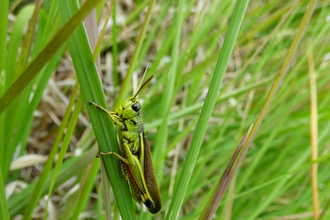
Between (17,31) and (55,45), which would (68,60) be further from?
(55,45)

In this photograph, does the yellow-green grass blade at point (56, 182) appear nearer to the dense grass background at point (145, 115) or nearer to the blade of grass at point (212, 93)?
the dense grass background at point (145, 115)

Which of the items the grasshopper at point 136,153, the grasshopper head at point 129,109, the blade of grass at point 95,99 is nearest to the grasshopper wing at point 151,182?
the grasshopper at point 136,153

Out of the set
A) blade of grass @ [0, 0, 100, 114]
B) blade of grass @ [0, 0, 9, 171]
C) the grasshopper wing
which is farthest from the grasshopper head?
blade of grass @ [0, 0, 100, 114]

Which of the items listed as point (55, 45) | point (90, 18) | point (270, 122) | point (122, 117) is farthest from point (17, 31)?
point (270, 122)

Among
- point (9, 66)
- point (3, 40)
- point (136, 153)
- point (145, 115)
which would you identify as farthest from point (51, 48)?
point (145, 115)

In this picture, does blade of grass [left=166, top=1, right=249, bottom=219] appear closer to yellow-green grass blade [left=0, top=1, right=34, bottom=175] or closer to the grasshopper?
the grasshopper

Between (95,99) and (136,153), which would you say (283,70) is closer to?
(95,99)

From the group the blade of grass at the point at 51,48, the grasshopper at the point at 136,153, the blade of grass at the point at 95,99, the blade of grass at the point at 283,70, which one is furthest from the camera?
the grasshopper at the point at 136,153
